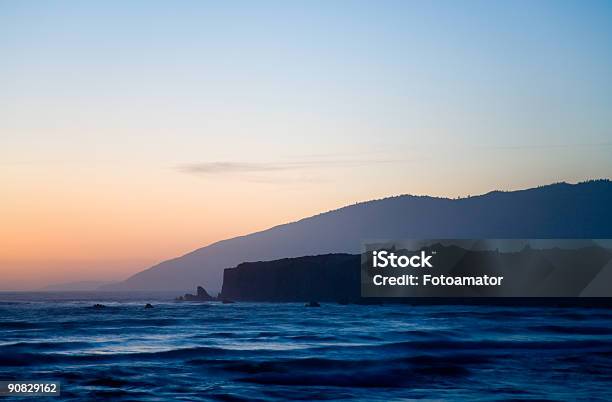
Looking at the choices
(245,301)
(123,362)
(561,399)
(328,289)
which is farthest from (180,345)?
(245,301)

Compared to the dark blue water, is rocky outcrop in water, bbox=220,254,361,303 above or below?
above

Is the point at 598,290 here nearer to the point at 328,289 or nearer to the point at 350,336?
the point at 328,289

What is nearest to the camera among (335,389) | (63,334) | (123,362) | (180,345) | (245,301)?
(335,389)

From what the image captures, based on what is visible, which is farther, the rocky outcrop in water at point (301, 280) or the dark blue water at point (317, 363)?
the rocky outcrop in water at point (301, 280)

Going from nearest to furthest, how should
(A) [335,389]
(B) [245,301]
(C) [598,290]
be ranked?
1. (A) [335,389]
2. (C) [598,290]
3. (B) [245,301]

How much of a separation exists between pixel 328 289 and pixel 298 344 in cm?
10732

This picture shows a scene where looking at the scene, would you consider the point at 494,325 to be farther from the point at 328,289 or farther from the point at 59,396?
the point at 328,289

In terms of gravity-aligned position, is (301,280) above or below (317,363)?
above

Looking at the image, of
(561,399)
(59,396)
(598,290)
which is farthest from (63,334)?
(598,290)

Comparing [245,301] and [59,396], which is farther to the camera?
[245,301]

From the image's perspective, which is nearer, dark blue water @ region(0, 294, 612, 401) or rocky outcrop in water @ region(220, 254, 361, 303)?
dark blue water @ region(0, 294, 612, 401)

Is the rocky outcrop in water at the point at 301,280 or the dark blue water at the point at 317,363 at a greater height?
the rocky outcrop in water at the point at 301,280

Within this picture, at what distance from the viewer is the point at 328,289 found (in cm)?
15050

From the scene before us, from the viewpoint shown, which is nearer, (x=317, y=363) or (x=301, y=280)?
(x=317, y=363)
